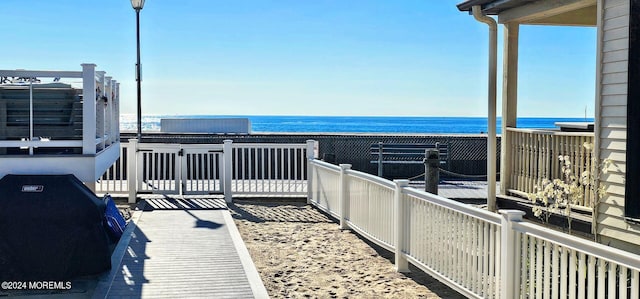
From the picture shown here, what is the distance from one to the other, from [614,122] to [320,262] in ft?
12.2

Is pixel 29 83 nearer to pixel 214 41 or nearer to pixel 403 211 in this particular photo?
Result: pixel 403 211

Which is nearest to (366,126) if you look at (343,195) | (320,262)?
(343,195)

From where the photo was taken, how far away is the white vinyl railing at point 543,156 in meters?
7.48

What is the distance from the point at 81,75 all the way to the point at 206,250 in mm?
2667

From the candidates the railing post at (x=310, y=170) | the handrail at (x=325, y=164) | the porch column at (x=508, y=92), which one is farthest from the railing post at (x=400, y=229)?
the railing post at (x=310, y=170)

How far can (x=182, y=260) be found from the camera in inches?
288

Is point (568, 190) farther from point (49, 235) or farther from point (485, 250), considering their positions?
point (49, 235)

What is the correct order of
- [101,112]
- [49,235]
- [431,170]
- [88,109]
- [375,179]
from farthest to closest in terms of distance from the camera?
[431,170]
[101,112]
[375,179]
[88,109]
[49,235]

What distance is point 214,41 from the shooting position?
57.2 m

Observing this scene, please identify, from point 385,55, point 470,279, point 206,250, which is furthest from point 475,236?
point 385,55

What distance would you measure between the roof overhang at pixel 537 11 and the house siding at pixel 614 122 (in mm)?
1088

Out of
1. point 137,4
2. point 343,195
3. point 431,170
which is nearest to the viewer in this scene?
point 343,195

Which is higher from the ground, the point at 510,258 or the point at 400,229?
the point at 510,258

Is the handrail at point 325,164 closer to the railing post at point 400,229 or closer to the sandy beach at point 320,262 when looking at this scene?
the sandy beach at point 320,262
